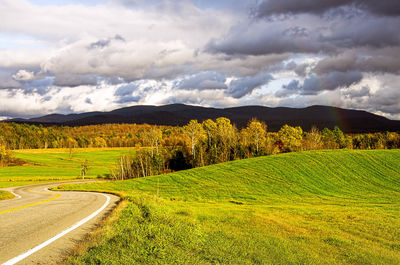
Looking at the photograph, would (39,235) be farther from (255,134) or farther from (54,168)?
(54,168)

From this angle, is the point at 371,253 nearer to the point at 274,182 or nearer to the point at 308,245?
the point at 308,245

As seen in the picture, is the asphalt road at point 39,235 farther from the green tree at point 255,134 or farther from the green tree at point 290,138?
the green tree at point 290,138

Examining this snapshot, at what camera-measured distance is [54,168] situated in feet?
372

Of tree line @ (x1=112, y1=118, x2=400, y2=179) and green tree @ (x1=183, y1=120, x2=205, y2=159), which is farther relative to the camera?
green tree @ (x1=183, y1=120, x2=205, y2=159)

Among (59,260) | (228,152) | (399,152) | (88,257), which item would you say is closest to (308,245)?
(88,257)

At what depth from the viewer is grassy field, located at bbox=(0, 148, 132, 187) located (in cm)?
8612

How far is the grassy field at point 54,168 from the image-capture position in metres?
86.1

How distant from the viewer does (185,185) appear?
1997 inches

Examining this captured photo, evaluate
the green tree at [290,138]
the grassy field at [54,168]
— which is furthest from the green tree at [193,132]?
the grassy field at [54,168]

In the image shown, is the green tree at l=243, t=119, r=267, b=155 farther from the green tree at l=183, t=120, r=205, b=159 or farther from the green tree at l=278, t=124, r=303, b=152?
the green tree at l=183, t=120, r=205, b=159

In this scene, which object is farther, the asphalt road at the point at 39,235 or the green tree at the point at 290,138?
the green tree at the point at 290,138

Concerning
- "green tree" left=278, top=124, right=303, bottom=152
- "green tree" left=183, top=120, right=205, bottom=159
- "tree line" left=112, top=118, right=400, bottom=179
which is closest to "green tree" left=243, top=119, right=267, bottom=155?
"tree line" left=112, top=118, right=400, bottom=179

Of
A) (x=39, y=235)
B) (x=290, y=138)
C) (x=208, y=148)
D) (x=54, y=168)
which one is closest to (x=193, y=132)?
(x=208, y=148)

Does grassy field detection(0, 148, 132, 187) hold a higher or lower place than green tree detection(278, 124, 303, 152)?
lower
